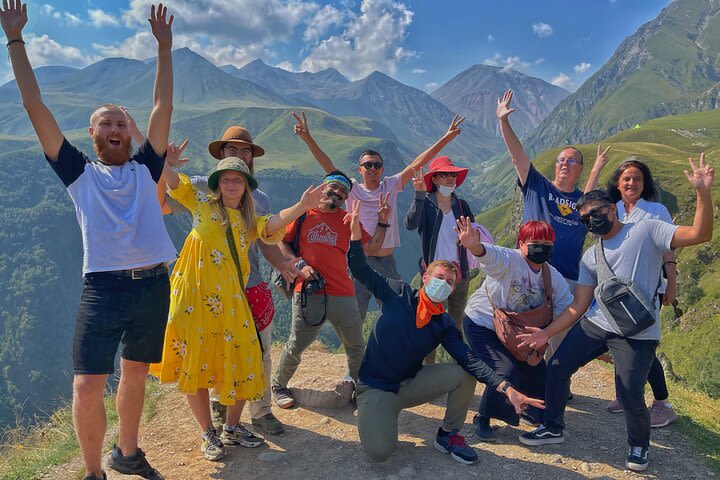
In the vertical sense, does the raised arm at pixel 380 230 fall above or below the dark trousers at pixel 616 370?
above

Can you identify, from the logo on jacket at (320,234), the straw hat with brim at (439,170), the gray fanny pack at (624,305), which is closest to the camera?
the gray fanny pack at (624,305)

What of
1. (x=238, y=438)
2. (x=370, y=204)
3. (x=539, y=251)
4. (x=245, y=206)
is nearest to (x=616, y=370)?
(x=539, y=251)

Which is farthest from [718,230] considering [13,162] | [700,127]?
[13,162]

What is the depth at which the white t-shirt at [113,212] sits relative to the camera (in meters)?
3.96

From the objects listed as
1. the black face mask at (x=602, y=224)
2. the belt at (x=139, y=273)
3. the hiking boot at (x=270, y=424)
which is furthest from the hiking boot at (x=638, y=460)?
the belt at (x=139, y=273)

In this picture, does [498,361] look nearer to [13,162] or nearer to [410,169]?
[410,169]

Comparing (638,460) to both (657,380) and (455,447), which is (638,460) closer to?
(657,380)

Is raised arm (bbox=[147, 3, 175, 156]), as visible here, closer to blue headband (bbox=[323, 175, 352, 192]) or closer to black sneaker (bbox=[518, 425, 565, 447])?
blue headband (bbox=[323, 175, 352, 192])

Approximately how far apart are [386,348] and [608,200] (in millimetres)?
3009

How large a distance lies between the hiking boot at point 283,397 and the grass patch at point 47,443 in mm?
1847

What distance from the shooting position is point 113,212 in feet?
13.3

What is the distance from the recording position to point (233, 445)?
5.53 m

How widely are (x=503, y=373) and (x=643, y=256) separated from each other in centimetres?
204

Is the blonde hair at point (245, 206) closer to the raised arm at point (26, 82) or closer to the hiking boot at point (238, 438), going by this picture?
the raised arm at point (26, 82)
